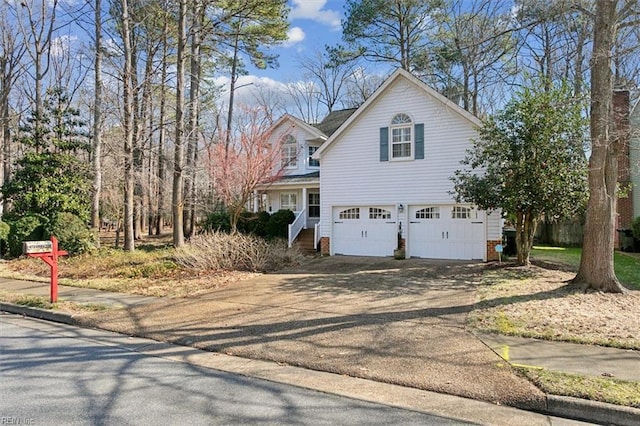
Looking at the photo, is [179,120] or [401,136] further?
[401,136]

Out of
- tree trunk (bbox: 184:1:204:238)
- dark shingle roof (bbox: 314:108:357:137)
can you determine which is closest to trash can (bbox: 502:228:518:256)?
dark shingle roof (bbox: 314:108:357:137)

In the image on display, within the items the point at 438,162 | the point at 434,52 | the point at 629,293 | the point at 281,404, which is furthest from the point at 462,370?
the point at 434,52

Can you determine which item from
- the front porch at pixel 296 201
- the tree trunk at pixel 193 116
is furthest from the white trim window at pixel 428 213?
the tree trunk at pixel 193 116

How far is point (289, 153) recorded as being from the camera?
23.5 meters

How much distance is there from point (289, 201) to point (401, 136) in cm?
824

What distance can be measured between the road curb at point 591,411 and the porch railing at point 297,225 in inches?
627

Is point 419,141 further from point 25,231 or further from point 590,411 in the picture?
point 25,231

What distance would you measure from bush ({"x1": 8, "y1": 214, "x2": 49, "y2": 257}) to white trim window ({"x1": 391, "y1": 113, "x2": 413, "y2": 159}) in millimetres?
14720

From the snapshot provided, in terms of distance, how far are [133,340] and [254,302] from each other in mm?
2644

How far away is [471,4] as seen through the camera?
34.7 ft

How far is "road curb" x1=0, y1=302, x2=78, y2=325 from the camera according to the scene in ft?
26.2

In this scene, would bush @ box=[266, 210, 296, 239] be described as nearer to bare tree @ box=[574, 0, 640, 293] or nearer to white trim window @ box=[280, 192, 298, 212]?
white trim window @ box=[280, 192, 298, 212]

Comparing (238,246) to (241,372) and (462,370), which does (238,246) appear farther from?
(462,370)

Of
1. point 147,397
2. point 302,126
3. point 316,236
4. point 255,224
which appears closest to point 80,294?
point 147,397
